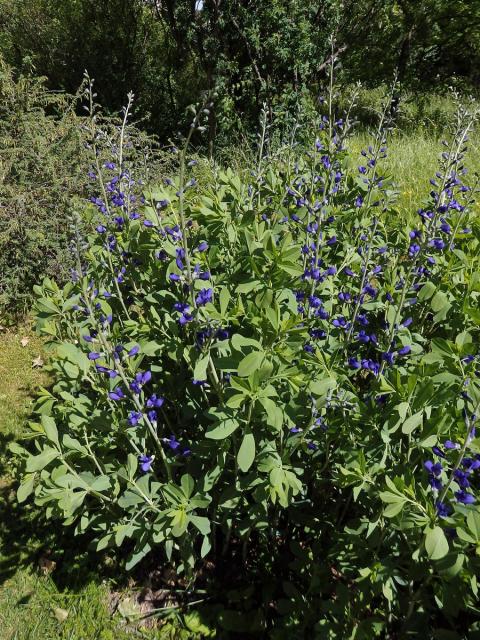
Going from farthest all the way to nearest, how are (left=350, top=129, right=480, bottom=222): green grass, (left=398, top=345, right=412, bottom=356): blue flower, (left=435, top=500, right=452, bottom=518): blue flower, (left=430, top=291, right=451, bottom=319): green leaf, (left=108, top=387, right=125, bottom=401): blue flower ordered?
(left=350, top=129, right=480, bottom=222): green grass, (left=430, top=291, right=451, bottom=319): green leaf, (left=398, top=345, right=412, bottom=356): blue flower, (left=108, top=387, right=125, bottom=401): blue flower, (left=435, top=500, right=452, bottom=518): blue flower

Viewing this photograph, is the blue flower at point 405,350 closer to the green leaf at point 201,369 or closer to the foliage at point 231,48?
the green leaf at point 201,369

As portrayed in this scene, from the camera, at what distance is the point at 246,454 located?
1.74 metres

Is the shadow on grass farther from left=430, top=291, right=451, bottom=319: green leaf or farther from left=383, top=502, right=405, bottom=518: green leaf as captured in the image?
left=430, top=291, right=451, bottom=319: green leaf

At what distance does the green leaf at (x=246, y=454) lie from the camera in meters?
1.72

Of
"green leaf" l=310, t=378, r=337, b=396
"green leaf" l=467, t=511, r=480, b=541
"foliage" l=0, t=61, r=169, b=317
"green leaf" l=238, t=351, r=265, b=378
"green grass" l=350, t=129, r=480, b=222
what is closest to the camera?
"green leaf" l=467, t=511, r=480, b=541

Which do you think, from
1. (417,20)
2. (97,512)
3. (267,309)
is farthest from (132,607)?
(417,20)

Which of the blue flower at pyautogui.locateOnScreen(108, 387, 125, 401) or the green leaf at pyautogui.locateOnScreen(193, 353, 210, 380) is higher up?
the green leaf at pyautogui.locateOnScreen(193, 353, 210, 380)

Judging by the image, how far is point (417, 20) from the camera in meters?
10.7

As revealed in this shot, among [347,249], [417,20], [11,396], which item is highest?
[417,20]

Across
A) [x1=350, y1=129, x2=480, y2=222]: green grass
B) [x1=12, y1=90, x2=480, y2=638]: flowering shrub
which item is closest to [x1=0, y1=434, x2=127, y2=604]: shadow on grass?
[x1=12, y1=90, x2=480, y2=638]: flowering shrub

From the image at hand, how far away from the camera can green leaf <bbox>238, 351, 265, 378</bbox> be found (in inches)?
64.1

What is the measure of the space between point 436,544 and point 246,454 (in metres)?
0.66

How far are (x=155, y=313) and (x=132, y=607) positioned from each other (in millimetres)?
1490

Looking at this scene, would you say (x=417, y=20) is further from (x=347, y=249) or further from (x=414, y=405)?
(x=414, y=405)
